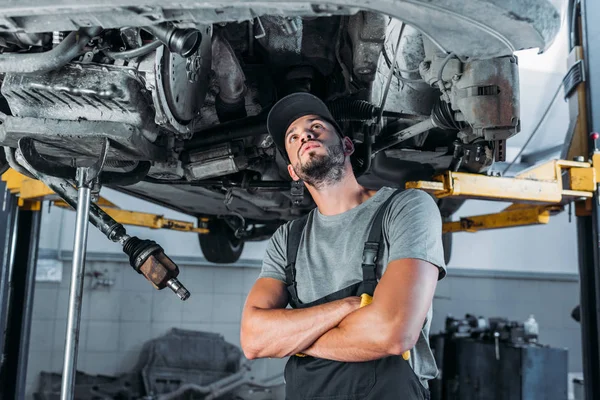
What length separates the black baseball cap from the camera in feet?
5.03

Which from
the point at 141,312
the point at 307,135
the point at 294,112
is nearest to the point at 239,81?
the point at 294,112

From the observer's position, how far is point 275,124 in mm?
1599

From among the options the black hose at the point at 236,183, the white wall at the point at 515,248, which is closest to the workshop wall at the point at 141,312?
the white wall at the point at 515,248

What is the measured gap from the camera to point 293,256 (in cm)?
141

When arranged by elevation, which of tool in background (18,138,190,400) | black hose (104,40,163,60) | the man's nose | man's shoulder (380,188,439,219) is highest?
black hose (104,40,163,60)

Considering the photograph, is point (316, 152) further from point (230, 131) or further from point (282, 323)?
point (230, 131)

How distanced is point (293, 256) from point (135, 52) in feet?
2.18

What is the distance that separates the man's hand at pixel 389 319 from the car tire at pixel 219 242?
274 cm

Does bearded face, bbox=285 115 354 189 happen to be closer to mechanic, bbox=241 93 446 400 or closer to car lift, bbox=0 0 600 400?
mechanic, bbox=241 93 446 400

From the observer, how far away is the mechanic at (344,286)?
113cm

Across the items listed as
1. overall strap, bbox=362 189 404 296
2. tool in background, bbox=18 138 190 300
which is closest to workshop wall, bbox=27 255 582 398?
tool in background, bbox=18 138 190 300

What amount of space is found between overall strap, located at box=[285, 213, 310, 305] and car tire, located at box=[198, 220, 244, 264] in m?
2.41

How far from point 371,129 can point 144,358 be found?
416 cm

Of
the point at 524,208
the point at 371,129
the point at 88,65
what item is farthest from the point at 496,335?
the point at 88,65
